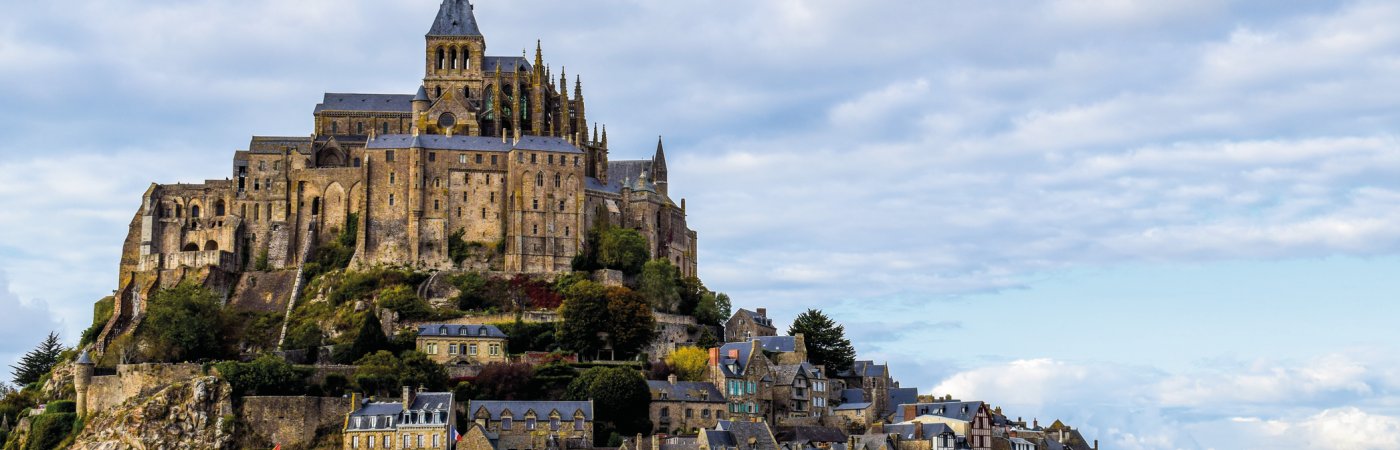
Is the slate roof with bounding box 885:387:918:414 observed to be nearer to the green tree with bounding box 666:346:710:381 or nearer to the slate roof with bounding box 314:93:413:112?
the green tree with bounding box 666:346:710:381

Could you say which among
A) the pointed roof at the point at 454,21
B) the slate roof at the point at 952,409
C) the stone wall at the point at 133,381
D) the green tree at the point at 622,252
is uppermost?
the pointed roof at the point at 454,21

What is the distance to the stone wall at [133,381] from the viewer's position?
275 feet

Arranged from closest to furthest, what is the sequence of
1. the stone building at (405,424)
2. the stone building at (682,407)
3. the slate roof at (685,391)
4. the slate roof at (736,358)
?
the stone building at (405,424) < the stone building at (682,407) < the slate roof at (685,391) < the slate roof at (736,358)

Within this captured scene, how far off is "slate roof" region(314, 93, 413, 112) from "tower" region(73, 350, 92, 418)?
28.9m

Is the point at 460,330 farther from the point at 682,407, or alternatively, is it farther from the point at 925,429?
the point at 925,429

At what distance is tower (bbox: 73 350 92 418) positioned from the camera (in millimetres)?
85312

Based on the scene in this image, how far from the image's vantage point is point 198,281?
102 metres

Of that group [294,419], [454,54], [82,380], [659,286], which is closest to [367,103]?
[454,54]

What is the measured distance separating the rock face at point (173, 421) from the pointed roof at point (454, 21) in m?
35.6

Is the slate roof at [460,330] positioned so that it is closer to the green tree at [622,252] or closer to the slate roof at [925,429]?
the green tree at [622,252]

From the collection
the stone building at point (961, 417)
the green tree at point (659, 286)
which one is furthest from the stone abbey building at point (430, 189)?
the stone building at point (961, 417)

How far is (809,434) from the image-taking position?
83.8 meters

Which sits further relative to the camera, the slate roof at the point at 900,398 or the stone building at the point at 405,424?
the slate roof at the point at 900,398

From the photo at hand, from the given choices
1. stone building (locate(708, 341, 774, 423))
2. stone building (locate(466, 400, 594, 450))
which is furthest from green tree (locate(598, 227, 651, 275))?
stone building (locate(466, 400, 594, 450))
